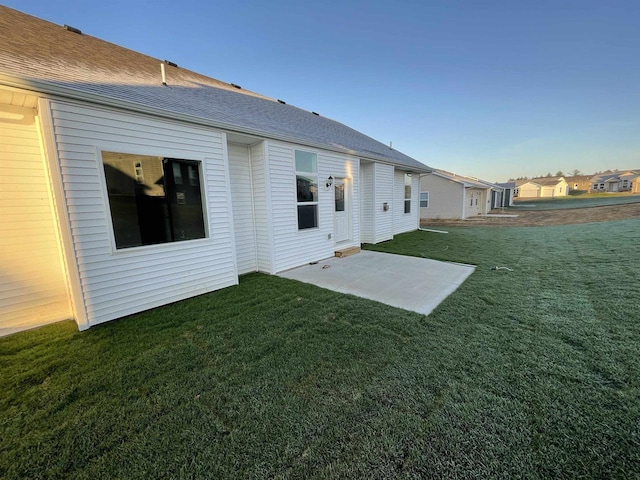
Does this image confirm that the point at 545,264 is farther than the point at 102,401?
Yes

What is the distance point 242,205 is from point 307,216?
5.72ft

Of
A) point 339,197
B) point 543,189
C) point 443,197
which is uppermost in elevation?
point 543,189

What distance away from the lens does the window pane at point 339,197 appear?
7.82 m

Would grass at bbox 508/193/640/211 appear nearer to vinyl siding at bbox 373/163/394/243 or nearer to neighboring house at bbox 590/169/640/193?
vinyl siding at bbox 373/163/394/243

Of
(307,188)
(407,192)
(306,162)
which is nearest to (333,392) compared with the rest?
(307,188)

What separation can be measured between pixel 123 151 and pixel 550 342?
20.7 feet

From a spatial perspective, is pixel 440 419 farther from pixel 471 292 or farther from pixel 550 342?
pixel 471 292

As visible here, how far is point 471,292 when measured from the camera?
4586 millimetres

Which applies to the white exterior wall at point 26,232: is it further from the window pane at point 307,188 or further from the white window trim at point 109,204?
the window pane at point 307,188

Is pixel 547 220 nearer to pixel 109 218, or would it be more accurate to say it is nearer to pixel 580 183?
pixel 109 218

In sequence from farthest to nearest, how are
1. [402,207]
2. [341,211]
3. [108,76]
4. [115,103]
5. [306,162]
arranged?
[402,207] → [341,211] → [306,162] → [108,76] → [115,103]

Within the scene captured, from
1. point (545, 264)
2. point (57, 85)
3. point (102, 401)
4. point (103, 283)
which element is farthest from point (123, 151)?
point (545, 264)

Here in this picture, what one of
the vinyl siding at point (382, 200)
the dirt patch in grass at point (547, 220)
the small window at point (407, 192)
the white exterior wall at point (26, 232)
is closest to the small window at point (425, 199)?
the dirt patch in grass at point (547, 220)

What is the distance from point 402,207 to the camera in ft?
38.9
